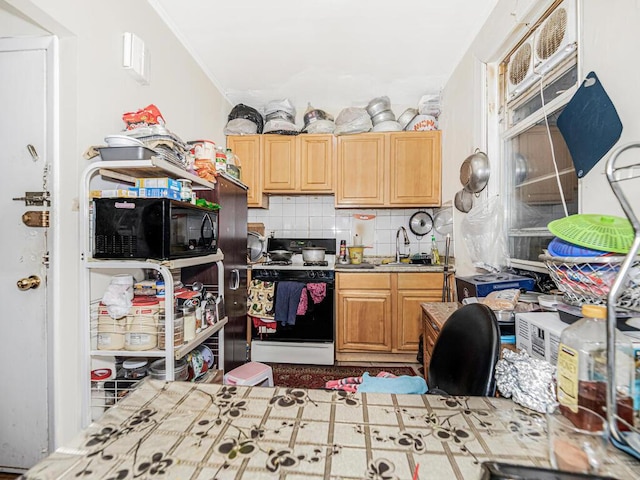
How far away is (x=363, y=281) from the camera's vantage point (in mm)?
2803

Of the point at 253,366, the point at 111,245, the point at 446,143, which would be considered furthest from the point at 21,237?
the point at 446,143

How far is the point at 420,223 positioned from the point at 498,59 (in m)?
1.60

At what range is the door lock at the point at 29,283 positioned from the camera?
4.42 ft

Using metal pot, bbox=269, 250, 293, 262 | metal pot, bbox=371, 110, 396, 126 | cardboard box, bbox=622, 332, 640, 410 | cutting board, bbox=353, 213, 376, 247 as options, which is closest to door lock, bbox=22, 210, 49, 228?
metal pot, bbox=269, 250, 293, 262

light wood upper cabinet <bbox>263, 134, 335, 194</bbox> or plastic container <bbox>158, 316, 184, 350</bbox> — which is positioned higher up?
light wood upper cabinet <bbox>263, 134, 335, 194</bbox>

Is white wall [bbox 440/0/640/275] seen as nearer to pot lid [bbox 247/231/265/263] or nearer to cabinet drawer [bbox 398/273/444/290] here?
cabinet drawer [bbox 398/273/444/290]

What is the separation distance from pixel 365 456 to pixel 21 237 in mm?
A: 1747

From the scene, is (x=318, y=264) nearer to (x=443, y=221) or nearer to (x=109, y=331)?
(x=443, y=221)

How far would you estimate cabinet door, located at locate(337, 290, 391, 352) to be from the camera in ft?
9.14

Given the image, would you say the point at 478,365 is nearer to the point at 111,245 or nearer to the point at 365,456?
the point at 365,456

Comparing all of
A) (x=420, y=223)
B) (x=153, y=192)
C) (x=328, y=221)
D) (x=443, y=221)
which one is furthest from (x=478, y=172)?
(x=153, y=192)

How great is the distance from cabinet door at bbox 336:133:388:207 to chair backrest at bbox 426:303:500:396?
6.88 ft

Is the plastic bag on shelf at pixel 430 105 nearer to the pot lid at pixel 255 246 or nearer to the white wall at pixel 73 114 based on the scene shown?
the pot lid at pixel 255 246

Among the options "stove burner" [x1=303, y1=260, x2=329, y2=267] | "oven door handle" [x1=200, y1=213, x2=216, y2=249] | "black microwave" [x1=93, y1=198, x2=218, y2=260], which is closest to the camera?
"black microwave" [x1=93, y1=198, x2=218, y2=260]
